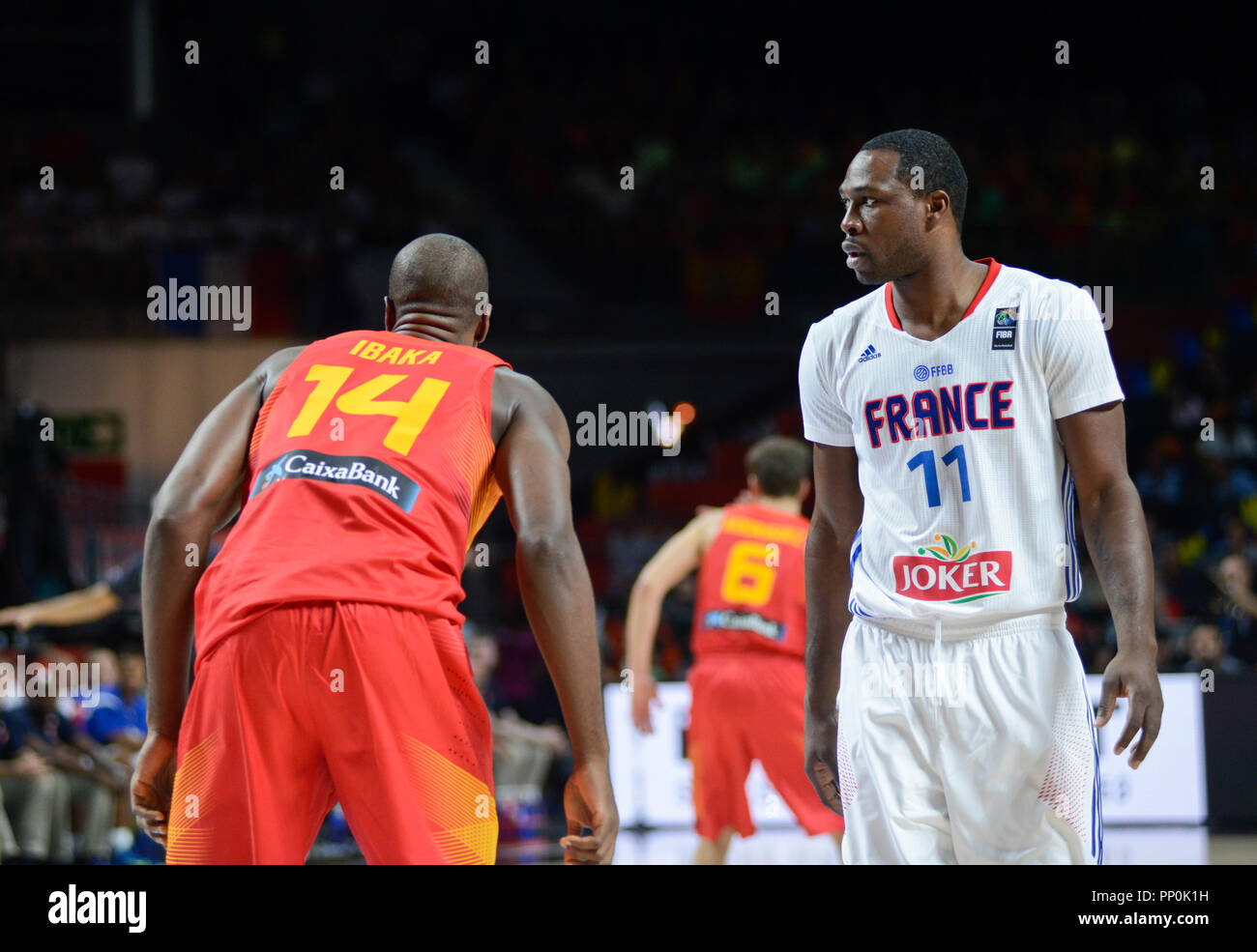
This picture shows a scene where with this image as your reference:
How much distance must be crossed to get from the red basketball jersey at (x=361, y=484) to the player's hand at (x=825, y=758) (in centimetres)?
92

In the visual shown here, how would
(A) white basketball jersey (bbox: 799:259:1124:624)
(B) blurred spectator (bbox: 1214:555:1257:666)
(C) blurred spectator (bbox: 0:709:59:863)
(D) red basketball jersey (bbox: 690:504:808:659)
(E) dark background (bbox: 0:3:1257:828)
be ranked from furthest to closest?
(E) dark background (bbox: 0:3:1257:828) < (B) blurred spectator (bbox: 1214:555:1257:666) < (C) blurred spectator (bbox: 0:709:59:863) < (D) red basketball jersey (bbox: 690:504:808:659) < (A) white basketball jersey (bbox: 799:259:1124:624)

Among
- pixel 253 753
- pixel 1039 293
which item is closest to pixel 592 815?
pixel 253 753

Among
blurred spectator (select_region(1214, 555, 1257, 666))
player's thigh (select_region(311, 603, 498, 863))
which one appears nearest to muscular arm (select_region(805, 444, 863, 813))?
player's thigh (select_region(311, 603, 498, 863))

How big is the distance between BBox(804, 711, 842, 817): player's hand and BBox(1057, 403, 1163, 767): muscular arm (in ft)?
2.31

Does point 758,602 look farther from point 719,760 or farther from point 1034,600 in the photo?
point 1034,600

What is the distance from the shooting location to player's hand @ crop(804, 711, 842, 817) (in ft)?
11.0

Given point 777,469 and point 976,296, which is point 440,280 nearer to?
point 976,296

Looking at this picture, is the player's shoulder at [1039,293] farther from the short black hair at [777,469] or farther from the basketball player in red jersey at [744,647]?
the short black hair at [777,469]

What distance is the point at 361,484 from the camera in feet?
9.37

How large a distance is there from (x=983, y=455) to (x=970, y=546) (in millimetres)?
186

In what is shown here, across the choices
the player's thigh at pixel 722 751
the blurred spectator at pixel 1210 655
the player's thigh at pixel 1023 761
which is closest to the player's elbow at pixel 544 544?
the player's thigh at pixel 1023 761

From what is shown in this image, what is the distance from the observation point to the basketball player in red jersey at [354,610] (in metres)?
2.71

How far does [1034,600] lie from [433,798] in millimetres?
1246

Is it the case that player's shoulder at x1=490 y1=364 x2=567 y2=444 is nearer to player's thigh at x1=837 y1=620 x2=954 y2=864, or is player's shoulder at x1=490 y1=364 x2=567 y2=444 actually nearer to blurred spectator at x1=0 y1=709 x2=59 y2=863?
player's thigh at x1=837 y1=620 x2=954 y2=864
